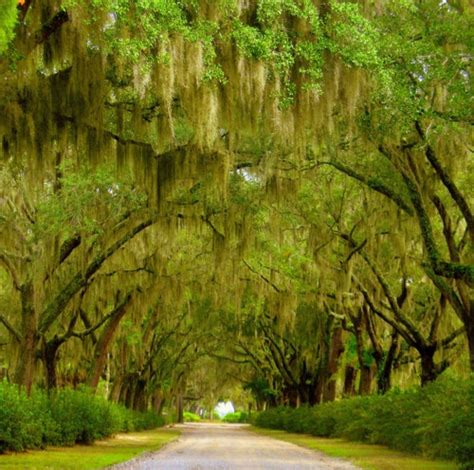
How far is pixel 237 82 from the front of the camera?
10.4 metres

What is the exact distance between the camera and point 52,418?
17188 millimetres

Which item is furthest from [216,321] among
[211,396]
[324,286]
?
[211,396]

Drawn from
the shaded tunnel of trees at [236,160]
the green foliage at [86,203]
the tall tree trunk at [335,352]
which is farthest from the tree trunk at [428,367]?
the tall tree trunk at [335,352]

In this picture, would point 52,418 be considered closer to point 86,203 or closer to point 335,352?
point 86,203

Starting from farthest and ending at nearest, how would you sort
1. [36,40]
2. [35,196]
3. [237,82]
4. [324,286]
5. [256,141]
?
[324,286] < [35,196] < [256,141] < [237,82] < [36,40]

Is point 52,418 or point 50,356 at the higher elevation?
point 50,356

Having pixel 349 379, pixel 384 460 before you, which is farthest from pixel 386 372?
pixel 384 460

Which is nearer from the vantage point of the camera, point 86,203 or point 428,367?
point 86,203

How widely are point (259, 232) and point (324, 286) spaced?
17.6ft

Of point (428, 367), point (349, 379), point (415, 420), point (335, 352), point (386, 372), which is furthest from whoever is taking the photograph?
point (349, 379)

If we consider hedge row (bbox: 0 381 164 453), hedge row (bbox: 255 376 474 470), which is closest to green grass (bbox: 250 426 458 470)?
hedge row (bbox: 255 376 474 470)

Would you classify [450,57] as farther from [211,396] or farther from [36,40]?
[211,396]

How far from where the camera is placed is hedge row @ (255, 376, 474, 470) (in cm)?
1198

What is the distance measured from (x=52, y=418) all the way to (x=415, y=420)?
8191 millimetres
